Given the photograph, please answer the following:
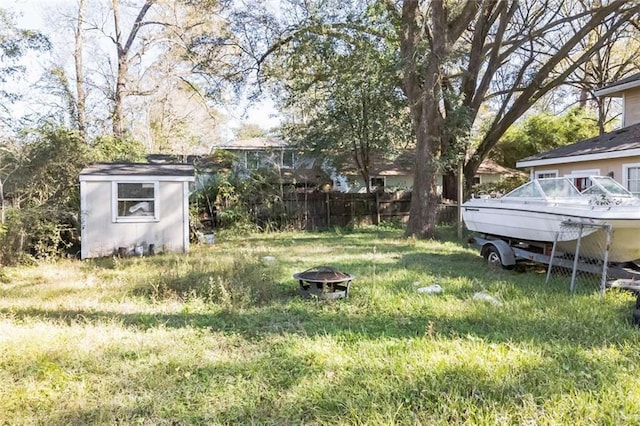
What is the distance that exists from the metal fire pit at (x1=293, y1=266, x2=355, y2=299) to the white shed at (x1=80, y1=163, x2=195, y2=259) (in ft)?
19.5

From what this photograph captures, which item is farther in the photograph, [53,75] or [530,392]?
[53,75]

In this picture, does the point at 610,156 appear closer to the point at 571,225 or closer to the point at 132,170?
the point at 571,225

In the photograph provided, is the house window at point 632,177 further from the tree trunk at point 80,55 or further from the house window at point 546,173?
the tree trunk at point 80,55

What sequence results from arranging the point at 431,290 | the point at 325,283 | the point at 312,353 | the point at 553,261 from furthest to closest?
A: the point at 553,261
the point at 431,290
the point at 325,283
the point at 312,353

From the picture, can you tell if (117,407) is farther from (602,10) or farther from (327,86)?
(602,10)

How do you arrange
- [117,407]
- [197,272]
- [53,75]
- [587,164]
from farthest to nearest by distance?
1. [53,75]
2. [587,164]
3. [197,272]
4. [117,407]

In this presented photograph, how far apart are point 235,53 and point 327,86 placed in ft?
11.6

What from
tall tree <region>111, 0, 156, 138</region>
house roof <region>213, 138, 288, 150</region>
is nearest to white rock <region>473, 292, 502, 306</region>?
tall tree <region>111, 0, 156, 138</region>

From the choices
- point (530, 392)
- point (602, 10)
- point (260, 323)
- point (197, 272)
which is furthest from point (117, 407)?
point (602, 10)

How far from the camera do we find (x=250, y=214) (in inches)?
594

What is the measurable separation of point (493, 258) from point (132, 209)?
8.37m

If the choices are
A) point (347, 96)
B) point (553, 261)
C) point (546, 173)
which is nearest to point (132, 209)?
point (347, 96)

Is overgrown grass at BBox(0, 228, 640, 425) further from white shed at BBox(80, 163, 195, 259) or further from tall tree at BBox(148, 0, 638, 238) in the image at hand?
tall tree at BBox(148, 0, 638, 238)

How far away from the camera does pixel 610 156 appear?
34.2 feet
